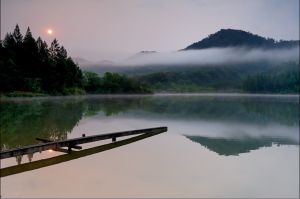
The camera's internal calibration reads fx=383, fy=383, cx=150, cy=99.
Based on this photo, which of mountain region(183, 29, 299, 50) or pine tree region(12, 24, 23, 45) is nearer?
pine tree region(12, 24, 23, 45)

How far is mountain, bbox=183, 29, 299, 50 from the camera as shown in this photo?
8726 cm

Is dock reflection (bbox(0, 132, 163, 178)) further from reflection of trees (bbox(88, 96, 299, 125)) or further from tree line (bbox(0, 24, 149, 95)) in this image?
tree line (bbox(0, 24, 149, 95))

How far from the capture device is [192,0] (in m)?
24.6

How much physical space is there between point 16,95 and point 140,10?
11.3 metres

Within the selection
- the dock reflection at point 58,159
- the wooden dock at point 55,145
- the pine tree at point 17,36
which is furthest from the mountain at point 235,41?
the dock reflection at point 58,159

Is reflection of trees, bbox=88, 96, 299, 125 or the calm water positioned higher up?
reflection of trees, bbox=88, 96, 299, 125

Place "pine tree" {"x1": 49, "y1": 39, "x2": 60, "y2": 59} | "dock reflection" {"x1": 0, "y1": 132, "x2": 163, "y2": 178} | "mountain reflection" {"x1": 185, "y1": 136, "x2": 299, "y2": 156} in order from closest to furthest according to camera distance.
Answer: "dock reflection" {"x1": 0, "y1": 132, "x2": 163, "y2": 178}
"mountain reflection" {"x1": 185, "y1": 136, "x2": 299, "y2": 156}
"pine tree" {"x1": 49, "y1": 39, "x2": 60, "y2": 59}

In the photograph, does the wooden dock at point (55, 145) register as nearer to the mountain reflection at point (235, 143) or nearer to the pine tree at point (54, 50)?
the mountain reflection at point (235, 143)

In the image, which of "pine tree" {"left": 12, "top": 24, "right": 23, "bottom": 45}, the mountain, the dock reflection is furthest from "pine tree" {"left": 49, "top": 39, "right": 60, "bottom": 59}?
the mountain

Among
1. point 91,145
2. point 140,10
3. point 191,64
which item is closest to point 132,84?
point 140,10

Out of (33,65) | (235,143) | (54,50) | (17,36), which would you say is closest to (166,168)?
(235,143)

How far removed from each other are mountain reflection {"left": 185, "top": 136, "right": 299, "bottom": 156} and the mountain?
61156mm

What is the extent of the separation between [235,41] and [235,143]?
3665 inches

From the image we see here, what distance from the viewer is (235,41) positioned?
10000 centimetres
